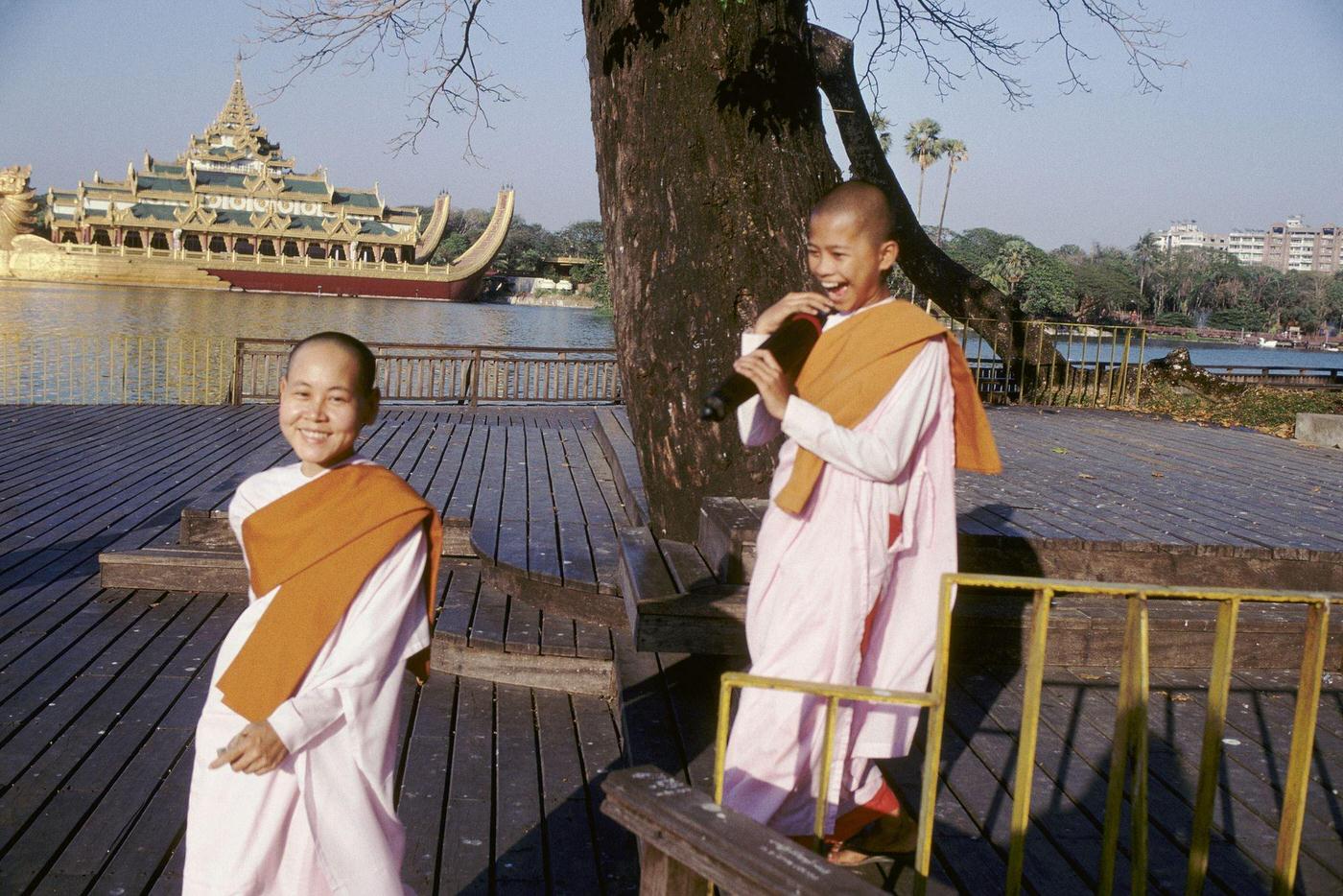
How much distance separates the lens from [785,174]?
520cm

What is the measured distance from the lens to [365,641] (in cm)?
224

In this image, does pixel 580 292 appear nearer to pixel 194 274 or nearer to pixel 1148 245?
pixel 194 274

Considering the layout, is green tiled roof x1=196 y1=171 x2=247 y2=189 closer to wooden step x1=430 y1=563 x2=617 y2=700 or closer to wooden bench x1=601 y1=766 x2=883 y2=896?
wooden step x1=430 y1=563 x2=617 y2=700

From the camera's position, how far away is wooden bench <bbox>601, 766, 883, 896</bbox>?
1.57 m

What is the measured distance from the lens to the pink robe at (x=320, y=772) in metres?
2.23

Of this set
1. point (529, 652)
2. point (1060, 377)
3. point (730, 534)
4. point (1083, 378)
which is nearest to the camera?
point (730, 534)

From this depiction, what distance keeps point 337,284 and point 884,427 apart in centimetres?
7597

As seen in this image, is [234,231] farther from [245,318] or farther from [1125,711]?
[1125,711]

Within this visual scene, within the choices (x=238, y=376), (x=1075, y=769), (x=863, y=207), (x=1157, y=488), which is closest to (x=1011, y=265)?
(x=238, y=376)

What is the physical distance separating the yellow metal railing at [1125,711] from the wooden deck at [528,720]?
0.79m

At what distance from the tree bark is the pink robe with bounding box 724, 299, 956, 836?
1259 cm

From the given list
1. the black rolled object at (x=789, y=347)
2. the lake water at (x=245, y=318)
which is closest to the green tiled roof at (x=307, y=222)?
the lake water at (x=245, y=318)

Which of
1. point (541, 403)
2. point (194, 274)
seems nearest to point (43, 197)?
point (194, 274)

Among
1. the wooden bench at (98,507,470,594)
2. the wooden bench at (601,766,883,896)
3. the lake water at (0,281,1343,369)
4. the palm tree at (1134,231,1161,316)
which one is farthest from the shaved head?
the palm tree at (1134,231,1161,316)
